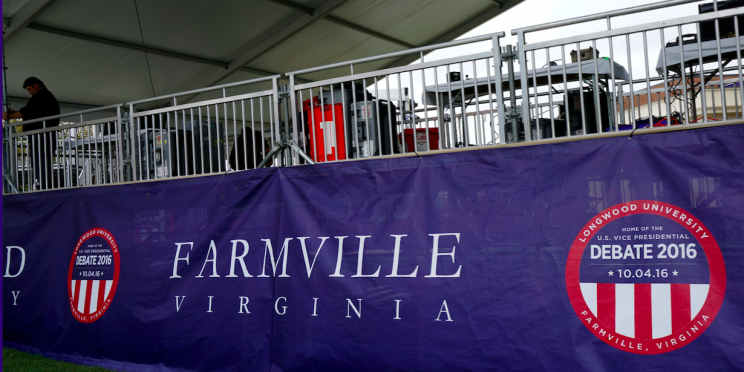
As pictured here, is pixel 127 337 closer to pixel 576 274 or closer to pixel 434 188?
pixel 434 188

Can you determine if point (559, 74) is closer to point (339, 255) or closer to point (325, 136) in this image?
point (325, 136)

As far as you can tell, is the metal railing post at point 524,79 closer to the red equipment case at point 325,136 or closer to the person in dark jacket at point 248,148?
the red equipment case at point 325,136

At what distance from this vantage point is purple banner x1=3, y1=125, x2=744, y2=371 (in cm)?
321

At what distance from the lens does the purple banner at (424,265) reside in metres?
3.21

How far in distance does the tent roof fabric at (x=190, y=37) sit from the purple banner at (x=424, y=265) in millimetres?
4930

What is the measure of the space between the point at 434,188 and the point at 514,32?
1315 millimetres

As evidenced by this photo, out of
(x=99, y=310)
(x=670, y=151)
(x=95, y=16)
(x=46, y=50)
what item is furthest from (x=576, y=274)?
(x=46, y=50)

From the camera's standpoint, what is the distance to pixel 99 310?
17.3 feet

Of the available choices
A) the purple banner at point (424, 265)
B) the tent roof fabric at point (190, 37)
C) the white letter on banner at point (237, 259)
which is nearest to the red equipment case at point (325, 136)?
the purple banner at point (424, 265)

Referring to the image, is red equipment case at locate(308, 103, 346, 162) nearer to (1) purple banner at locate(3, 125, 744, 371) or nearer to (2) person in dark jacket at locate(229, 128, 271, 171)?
(1) purple banner at locate(3, 125, 744, 371)

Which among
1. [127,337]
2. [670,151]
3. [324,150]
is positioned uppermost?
[324,150]

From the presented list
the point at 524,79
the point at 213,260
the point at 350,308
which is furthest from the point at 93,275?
the point at 524,79

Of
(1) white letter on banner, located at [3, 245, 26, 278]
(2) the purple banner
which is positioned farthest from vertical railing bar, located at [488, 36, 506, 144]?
(1) white letter on banner, located at [3, 245, 26, 278]

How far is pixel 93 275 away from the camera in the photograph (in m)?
5.41
